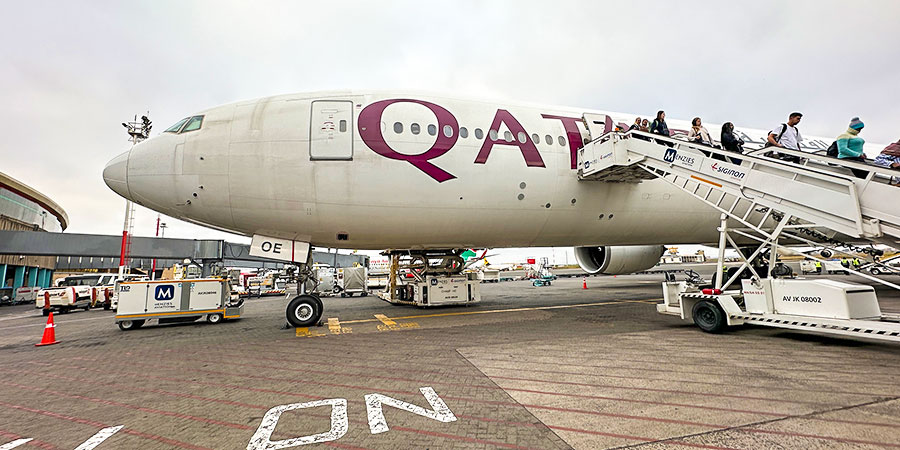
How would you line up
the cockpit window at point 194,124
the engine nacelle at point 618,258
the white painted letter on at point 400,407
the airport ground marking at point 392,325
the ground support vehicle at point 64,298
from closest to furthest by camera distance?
the white painted letter on at point 400,407, the cockpit window at point 194,124, the airport ground marking at point 392,325, the engine nacelle at point 618,258, the ground support vehicle at point 64,298

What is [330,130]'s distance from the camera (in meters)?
7.48

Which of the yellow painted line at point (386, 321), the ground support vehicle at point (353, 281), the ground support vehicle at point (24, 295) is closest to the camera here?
the yellow painted line at point (386, 321)

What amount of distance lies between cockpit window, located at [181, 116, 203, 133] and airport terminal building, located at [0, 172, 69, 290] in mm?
34733

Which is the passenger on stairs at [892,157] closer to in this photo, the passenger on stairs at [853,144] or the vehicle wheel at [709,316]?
the passenger on stairs at [853,144]

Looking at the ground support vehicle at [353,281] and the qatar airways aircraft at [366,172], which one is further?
the ground support vehicle at [353,281]

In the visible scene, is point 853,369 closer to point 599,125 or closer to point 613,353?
point 613,353

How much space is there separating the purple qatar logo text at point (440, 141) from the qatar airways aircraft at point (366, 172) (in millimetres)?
25

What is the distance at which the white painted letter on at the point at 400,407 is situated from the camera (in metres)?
3.14

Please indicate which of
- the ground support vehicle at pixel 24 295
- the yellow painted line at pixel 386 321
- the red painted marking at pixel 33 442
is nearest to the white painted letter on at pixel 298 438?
the red painted marking at pixel 33 442

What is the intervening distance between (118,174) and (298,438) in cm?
758

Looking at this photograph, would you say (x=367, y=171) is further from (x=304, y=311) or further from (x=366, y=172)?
(x=304, y=311)

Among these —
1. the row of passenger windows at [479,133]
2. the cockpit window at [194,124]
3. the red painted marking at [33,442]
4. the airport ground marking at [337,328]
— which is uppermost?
the cockpit window at [194,124]

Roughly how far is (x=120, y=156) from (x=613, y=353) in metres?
9.90

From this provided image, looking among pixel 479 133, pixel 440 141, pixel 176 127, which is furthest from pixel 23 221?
pixel 479 133
